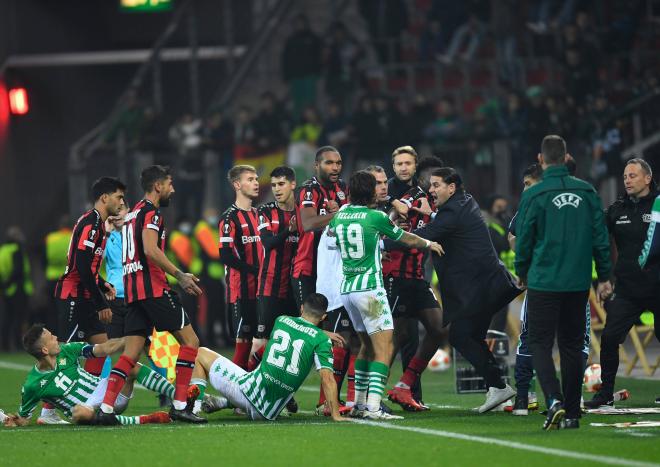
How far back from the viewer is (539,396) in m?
13.8

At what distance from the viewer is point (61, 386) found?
11.6m

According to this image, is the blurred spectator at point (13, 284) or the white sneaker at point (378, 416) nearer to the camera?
the white sneaker at point (378, 416)

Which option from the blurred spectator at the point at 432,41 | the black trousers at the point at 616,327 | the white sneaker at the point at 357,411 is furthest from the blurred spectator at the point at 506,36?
the white sneaker at the point at 357,411

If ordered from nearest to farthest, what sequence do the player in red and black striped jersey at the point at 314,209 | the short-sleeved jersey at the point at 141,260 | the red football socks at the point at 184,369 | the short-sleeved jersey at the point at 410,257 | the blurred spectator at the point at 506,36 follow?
the short-sleeved jersey at the point at 141,260 < the red football socks at the point at 184,369 < the player in red and black striped jersey at the point at 314,209 < the short-sleeved jersey at the point at 410,257 < the blurred spectator at the point at 506,36

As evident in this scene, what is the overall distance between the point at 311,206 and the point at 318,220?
10.3 inches

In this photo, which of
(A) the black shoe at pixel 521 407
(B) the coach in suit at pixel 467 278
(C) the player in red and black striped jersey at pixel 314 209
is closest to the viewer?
(A) the black shoe at pixel 521 407

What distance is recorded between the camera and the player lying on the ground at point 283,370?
36.7ft

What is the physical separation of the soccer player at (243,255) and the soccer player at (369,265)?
6.14 ft

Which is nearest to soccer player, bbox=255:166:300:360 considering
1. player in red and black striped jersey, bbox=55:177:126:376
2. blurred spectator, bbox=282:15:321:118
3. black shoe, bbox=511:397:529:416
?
player in red and black striped jersey, bbox=55:177:126:376

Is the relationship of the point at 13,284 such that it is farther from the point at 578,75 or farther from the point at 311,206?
the point at 311,206

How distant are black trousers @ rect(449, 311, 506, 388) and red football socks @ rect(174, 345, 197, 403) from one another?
2.23 metres

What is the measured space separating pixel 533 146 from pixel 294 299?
9.12m

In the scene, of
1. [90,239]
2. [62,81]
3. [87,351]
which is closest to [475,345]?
[87,351]

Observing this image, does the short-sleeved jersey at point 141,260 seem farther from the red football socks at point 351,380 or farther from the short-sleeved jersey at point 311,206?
the red football socks at point 351,380
